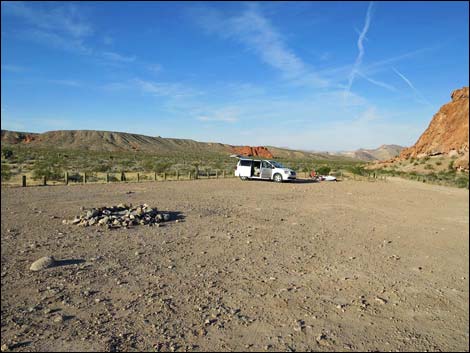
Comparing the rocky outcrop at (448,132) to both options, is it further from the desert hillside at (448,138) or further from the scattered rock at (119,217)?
the scattered rock at (119,217)

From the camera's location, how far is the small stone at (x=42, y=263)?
5.93m

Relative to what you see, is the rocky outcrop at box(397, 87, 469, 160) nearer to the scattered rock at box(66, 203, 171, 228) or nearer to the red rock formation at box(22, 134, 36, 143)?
the scattered rock at box(66, 203, 171, 228)

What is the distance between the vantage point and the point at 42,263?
604 cm

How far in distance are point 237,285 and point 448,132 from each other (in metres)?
3.57

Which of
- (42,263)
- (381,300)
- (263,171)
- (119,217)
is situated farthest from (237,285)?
(263,171)

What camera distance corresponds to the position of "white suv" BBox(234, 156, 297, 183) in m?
24.2

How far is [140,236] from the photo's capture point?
27.6 ft

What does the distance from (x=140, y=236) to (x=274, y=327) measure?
16.4 feet

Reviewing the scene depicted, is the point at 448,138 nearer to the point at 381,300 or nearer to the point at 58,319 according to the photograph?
the point at 381,300

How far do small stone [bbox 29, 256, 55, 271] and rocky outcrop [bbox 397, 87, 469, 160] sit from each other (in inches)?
242

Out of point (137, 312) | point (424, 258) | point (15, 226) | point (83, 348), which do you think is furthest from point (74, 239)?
point (424, 258)

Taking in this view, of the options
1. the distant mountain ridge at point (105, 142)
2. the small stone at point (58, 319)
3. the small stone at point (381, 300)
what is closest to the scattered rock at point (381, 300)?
the small stone at point (381, 300)

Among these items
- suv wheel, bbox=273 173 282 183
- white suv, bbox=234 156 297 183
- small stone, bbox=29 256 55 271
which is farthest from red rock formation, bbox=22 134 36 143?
small stone, bbox=29 256 55 271

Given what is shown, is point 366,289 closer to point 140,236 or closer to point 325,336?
point 325,336
